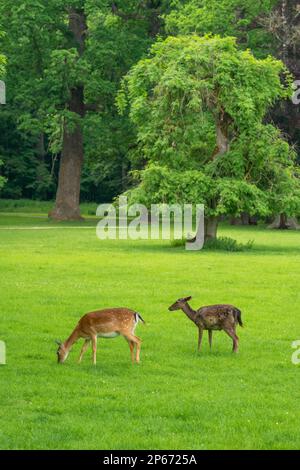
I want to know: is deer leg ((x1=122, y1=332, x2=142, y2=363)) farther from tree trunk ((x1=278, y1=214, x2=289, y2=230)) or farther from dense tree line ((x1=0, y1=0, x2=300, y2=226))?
tree trunk ((x1=278, y1=214, x2=289, y2=230))

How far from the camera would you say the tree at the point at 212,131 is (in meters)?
36.0

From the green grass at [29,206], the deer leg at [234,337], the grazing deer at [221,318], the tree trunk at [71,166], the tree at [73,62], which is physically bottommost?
the green grass at [29,206]

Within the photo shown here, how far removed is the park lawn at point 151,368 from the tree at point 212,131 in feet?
24.3

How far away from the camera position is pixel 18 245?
37.7m

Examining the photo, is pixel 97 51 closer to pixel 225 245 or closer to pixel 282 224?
pixel 282 224

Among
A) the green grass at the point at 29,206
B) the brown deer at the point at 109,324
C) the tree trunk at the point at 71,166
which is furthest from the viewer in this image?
the green grass at the point at 29,206

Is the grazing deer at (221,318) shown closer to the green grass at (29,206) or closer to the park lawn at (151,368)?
the park lawn at (151,368)

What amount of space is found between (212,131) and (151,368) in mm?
25817

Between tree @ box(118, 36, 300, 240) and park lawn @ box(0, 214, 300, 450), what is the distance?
740cm

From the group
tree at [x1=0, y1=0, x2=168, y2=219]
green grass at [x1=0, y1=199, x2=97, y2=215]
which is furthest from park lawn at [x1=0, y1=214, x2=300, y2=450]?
green grass at [x1=0, y1=199, x2=97, y2=215]

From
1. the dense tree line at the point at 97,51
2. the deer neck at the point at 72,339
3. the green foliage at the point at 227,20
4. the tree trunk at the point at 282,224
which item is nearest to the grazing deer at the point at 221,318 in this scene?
the deer neck at the point at 72,339

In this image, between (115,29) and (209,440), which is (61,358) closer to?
(209,440)

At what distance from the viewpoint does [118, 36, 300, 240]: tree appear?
36.0m

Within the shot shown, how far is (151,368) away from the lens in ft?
45.8
